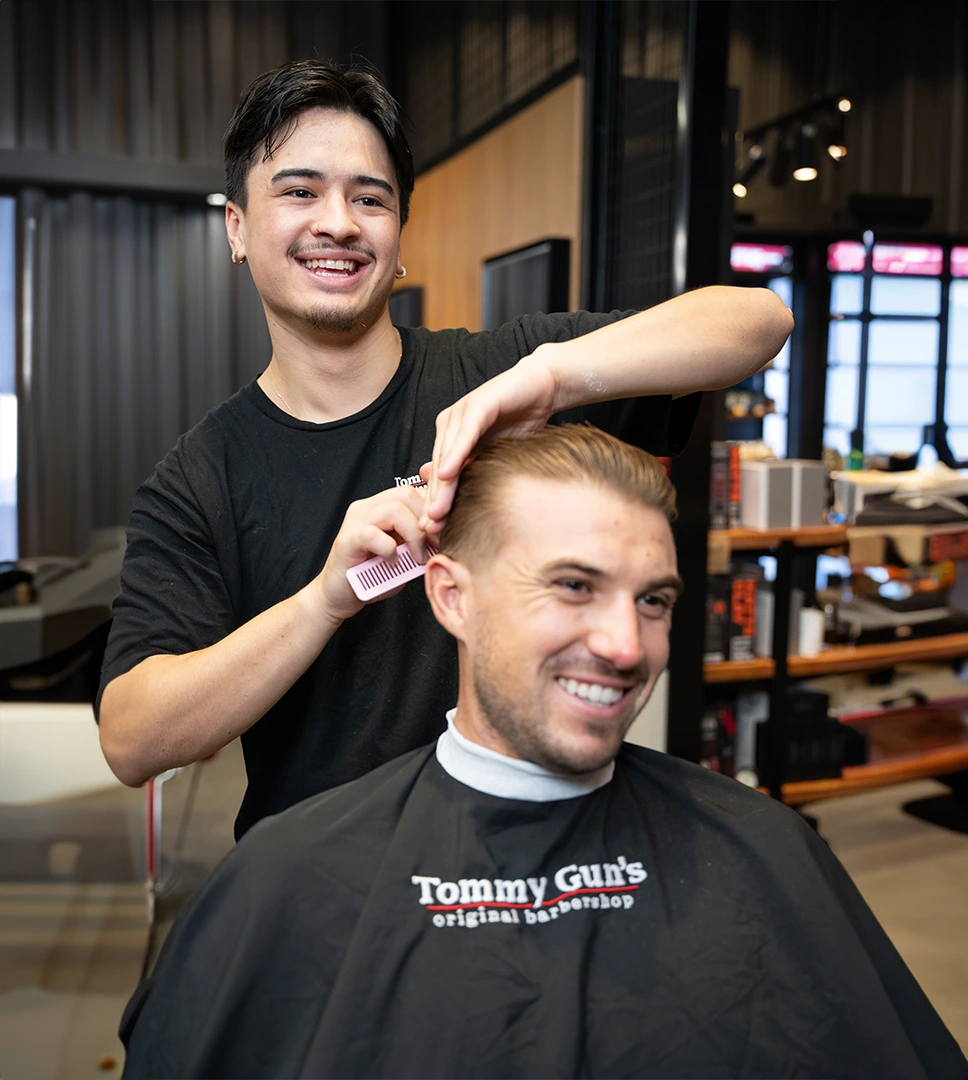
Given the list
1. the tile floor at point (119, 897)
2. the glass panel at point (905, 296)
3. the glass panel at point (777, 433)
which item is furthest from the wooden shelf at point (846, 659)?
the glass panel at point (777, 433)

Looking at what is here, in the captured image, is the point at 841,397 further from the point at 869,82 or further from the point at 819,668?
the point at 819,668

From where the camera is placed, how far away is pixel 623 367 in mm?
1119

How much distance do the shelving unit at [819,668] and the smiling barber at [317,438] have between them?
209 centimetres

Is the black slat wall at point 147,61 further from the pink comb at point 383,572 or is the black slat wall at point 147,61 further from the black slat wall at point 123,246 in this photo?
the pink comb at point 383,572

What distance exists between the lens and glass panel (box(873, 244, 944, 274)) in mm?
4520

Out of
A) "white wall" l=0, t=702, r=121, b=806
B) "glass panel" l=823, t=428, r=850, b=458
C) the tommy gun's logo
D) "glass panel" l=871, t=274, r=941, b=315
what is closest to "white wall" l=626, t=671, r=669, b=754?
"white wall" l=0, t=702, r=121, b=806

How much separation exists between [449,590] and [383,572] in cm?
9

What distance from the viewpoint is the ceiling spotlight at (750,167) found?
16.3 ft

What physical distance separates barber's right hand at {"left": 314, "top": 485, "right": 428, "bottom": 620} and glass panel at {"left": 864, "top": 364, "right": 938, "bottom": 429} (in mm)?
3873

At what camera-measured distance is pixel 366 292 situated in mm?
1227

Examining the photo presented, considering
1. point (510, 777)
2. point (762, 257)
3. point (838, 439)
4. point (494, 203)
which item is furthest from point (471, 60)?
point (510, 777)

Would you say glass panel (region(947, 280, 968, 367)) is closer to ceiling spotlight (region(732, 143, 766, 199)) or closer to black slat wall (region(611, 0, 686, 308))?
ceiling spotlight (region(732, 143, 766, 199))

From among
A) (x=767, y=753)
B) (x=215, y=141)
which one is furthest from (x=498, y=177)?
(x=767, y=753)

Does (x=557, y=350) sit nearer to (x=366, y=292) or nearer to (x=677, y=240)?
(x=366, y=292)
